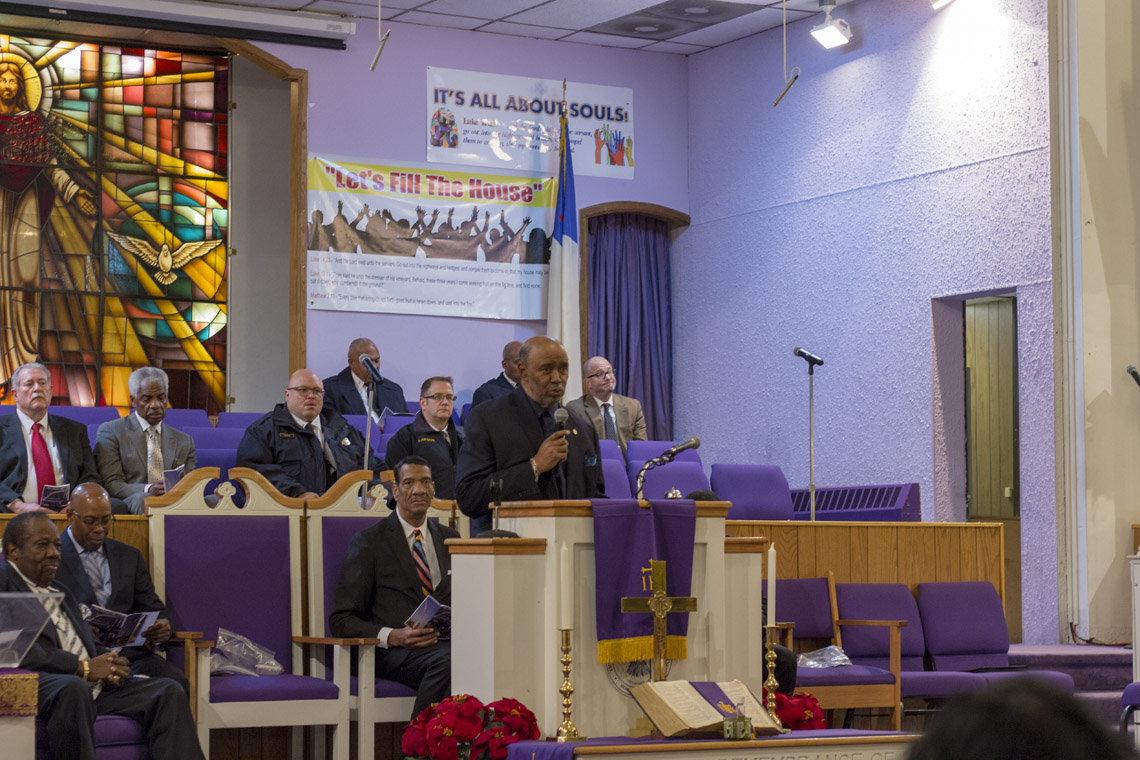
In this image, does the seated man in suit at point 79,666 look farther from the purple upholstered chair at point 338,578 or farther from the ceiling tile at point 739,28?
the ceiling tile at point 739,28

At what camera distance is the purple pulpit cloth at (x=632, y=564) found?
3764 millimetres

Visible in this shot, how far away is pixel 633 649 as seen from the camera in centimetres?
380

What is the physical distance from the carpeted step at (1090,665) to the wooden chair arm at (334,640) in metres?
3.50

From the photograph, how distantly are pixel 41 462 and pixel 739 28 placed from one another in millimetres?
6013

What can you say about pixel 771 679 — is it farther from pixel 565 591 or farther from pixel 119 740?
pixel 119 740

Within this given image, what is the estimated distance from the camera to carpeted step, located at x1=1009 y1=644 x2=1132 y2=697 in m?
6.89

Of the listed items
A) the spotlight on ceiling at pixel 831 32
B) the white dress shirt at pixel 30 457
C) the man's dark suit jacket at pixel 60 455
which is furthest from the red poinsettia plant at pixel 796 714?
the spotlight on ceiling at pixel 831 32

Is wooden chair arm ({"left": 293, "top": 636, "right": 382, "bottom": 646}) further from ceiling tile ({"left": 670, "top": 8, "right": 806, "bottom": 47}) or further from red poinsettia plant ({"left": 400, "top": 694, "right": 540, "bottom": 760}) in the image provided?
ceiling tile ({"left": 670, "top": 8, "right": 806, "bottom": 47})

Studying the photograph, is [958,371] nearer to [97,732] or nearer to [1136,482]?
[1136,482]

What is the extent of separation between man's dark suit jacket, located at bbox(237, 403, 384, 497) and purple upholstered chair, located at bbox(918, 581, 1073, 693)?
2511 millimetres

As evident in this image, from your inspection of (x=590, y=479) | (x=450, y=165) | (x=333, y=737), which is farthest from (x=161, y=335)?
(x=590, y=479)

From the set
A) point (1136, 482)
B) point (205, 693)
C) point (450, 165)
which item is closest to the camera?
point (205, 693)

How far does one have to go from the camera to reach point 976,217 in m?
8.51

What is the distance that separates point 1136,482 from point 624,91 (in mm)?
4780
